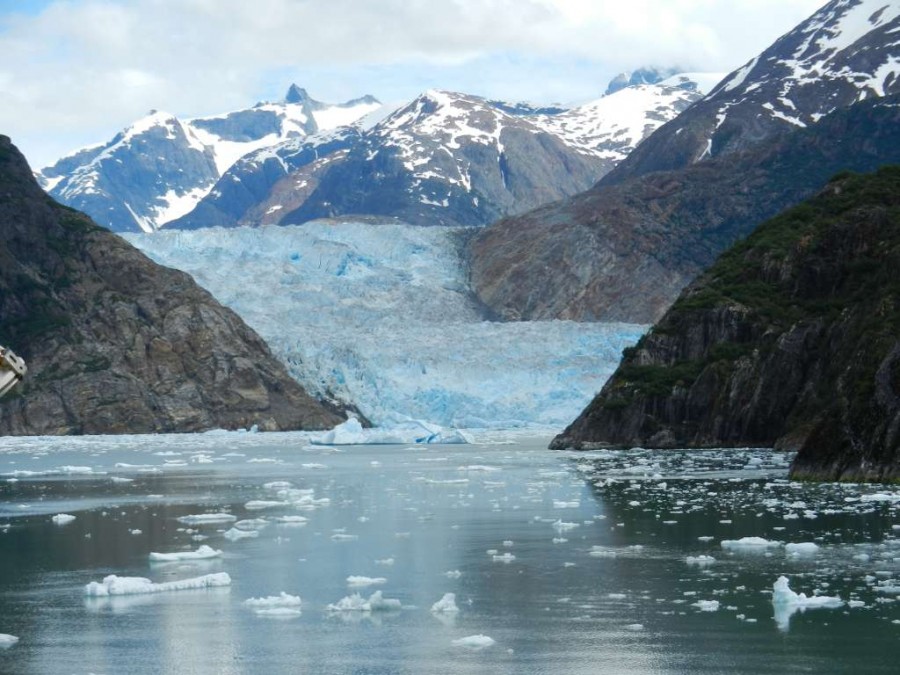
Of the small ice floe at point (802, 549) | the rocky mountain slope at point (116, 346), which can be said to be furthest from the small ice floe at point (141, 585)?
the rocky mountain slope at point (116, 346)

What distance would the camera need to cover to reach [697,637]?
47.3 feet

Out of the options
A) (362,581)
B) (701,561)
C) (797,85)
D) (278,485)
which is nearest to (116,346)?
(278,485)

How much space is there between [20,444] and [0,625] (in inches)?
2198

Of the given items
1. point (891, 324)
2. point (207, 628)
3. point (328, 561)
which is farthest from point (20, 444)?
point (207, 628)

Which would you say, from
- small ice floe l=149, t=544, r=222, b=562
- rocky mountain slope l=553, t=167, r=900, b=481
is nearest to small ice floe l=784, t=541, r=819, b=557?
small ice floe l=149, t=544, r=222, b=562

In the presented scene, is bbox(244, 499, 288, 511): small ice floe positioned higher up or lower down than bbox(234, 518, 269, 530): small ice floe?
higher up

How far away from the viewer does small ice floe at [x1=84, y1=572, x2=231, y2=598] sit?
701 inches

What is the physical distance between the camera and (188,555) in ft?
68.7

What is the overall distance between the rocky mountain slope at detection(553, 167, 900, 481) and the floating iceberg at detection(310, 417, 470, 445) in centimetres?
1163

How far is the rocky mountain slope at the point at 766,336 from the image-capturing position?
154 feet

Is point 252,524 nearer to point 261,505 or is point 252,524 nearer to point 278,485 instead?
point 261,505

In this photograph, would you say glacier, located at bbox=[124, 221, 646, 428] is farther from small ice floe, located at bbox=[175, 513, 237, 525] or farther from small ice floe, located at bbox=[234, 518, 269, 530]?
small ice floe, located at bbox=[234, 518, 269, 530]

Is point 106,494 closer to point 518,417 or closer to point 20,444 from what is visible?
point 20,444

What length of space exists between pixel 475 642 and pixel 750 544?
778 centimetres
